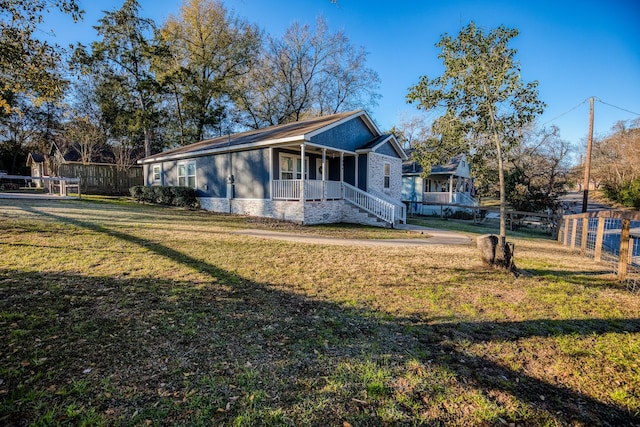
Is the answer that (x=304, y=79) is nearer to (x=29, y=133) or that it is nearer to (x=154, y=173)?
(x=154, y=173)

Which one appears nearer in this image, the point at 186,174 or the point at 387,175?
the point at 387,175

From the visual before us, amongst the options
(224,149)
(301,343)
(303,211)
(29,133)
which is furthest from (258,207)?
(29,133)

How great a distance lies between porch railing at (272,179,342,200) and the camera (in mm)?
12844

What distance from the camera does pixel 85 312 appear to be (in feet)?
11.7

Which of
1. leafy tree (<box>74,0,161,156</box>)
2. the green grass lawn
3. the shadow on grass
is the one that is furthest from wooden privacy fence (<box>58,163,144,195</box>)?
the shadow on grass

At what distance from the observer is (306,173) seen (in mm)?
15250

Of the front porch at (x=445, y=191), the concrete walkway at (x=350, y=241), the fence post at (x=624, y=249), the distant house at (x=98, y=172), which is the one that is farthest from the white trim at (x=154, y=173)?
the fence post at (x=624, y=249)

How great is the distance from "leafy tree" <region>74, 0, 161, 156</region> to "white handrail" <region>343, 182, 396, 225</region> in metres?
18.3

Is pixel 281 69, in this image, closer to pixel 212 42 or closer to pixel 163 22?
pixel 212 42

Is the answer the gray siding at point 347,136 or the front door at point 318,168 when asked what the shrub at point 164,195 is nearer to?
the front door at point 318,168

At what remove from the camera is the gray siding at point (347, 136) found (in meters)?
13.8

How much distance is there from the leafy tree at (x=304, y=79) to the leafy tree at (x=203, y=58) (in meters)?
1.49

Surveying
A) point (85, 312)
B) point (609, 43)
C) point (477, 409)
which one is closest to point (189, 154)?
point (85, 312)

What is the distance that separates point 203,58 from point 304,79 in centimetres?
851
